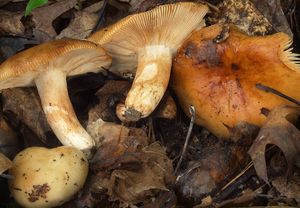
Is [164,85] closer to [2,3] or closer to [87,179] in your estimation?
[87,179]

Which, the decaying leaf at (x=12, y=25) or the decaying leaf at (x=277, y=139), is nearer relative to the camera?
the decaying leaf at (x=277, y=139)

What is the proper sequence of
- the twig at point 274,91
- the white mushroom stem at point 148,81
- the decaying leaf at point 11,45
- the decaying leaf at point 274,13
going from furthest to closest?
the decaying leaf at point 11,45 → the decaying leaf at point 274,13 → the white mushroom stem at point 148,81 → the twig at point 274,91

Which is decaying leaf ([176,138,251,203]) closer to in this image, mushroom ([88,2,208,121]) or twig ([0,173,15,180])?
mushroom ([88,2,208,121])

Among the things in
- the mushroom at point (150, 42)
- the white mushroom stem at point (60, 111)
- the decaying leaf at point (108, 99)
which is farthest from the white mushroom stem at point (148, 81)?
the white mushroom stem at point (60, 111)

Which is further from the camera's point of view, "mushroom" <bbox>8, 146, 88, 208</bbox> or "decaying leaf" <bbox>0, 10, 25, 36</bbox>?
"decaying leaf" <bbox>0, 10, 25, 36</bbox>

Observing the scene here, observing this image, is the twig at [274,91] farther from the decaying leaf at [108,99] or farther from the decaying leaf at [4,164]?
the decaying leaf at [4,164]

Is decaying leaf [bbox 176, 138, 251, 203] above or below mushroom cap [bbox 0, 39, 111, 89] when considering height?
below

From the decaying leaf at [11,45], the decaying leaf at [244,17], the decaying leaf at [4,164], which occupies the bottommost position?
the decaying leaf at [4,164]

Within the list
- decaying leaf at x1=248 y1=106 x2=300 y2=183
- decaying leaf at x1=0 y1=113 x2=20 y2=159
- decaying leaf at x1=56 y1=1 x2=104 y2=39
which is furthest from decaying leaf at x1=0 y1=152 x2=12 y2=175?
decaying leaf at x1=248 y1=106 x2=300 y2=183
